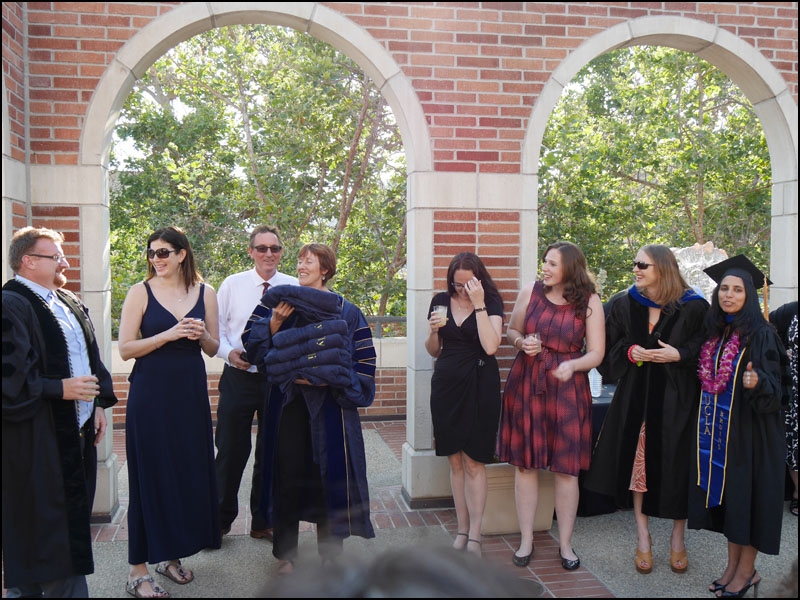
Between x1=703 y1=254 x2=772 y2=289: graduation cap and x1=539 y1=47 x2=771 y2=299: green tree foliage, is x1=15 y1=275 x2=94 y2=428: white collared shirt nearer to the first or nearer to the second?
x1=703 y1=254 x2=772 y2=289: graduation cap

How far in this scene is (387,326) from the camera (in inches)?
368

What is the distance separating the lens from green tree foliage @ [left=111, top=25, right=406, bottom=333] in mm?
8844

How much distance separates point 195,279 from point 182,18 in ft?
6.62

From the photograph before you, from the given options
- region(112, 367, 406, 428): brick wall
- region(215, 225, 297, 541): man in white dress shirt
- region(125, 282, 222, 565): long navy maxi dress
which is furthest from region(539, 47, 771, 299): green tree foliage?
region(125, 282, 222, 565): long navy maxi dress

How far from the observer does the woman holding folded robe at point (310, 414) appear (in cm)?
376

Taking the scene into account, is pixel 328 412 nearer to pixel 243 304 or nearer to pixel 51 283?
pixel 243 304

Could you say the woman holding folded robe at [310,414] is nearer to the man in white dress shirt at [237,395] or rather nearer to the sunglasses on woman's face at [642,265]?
the man in white dress shirt at [237,395]

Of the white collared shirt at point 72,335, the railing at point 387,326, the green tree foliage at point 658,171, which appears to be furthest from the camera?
the green tree foliage at point 658,171

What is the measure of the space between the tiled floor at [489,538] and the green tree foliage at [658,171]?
5.29 metres

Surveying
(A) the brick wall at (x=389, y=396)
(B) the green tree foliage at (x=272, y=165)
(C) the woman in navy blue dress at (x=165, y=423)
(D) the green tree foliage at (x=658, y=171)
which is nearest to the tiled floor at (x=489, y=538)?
(C) the woman in navy blue dress at (x=165, y=423)

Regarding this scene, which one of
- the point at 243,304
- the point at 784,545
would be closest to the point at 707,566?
the point at 784,545

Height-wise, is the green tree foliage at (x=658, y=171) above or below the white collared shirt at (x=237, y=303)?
above

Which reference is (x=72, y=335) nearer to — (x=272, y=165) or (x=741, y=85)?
(x=741, y=85)

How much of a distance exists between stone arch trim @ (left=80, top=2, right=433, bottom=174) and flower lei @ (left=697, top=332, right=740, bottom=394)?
7.60 feet
